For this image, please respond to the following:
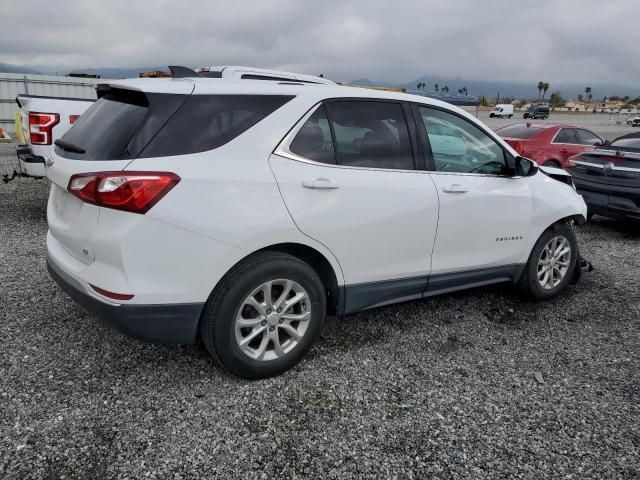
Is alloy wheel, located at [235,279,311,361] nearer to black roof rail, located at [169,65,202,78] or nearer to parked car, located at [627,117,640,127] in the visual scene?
black roof rail, located at [169,65,202,78]

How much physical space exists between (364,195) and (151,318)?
1.42 meters

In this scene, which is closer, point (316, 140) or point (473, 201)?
point (316, 140)

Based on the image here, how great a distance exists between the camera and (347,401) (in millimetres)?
2967

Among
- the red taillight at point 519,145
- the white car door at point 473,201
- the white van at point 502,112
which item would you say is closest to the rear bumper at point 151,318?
the white car door at point 473,201

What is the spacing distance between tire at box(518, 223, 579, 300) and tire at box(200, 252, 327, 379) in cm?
213

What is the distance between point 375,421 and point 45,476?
160cm

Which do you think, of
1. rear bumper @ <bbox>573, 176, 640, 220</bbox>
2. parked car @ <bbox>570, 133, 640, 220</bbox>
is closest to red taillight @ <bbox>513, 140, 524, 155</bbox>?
parked car @ <bbox>570, 133, 640, 220</bbox>

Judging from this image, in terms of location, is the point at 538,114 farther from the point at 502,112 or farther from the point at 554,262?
the point at 554,262

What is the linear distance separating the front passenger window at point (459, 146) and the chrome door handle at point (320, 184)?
0.96 m

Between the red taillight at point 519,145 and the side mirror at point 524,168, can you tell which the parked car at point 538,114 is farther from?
the side mirror at point 524,168

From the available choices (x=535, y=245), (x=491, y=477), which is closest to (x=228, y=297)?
(x=491, y=477)

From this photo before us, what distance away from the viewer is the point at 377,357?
349 centimetres

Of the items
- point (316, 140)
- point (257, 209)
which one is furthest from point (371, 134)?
point (257, 209)

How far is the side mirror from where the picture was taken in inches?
160
